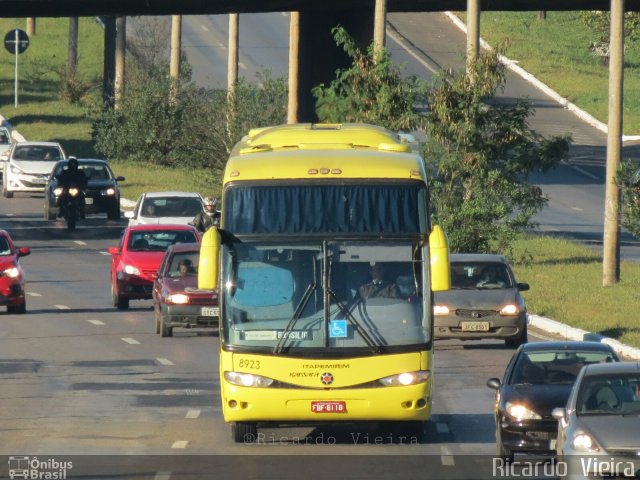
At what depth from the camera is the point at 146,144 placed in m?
65.5

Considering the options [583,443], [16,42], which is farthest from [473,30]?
[16,42]

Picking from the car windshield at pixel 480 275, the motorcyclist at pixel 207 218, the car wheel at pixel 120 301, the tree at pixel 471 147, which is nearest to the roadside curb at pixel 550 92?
the tree at pixel 471 147

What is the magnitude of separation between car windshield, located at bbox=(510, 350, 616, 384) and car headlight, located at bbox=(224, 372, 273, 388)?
263 cm

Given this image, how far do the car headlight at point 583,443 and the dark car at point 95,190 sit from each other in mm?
35186

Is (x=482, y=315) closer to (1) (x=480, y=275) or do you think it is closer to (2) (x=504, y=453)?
(1) (x=480, y=275)

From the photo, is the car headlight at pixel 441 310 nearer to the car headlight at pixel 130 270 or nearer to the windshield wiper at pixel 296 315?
the car headlight at pixel 130 270

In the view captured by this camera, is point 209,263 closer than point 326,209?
Yes

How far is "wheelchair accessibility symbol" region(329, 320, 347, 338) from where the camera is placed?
18609mm

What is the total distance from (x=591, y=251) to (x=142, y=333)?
16.2m

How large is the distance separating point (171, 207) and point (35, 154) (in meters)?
14.5

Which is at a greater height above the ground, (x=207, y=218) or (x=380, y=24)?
(x=380, y=24)

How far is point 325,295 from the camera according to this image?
18.6 metres

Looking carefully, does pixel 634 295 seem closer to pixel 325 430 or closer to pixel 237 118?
pixel 325 430

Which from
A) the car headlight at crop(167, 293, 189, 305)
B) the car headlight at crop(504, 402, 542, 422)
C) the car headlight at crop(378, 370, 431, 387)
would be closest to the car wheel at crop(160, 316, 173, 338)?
the car headlight at crop(167, 293, 189, 305)
